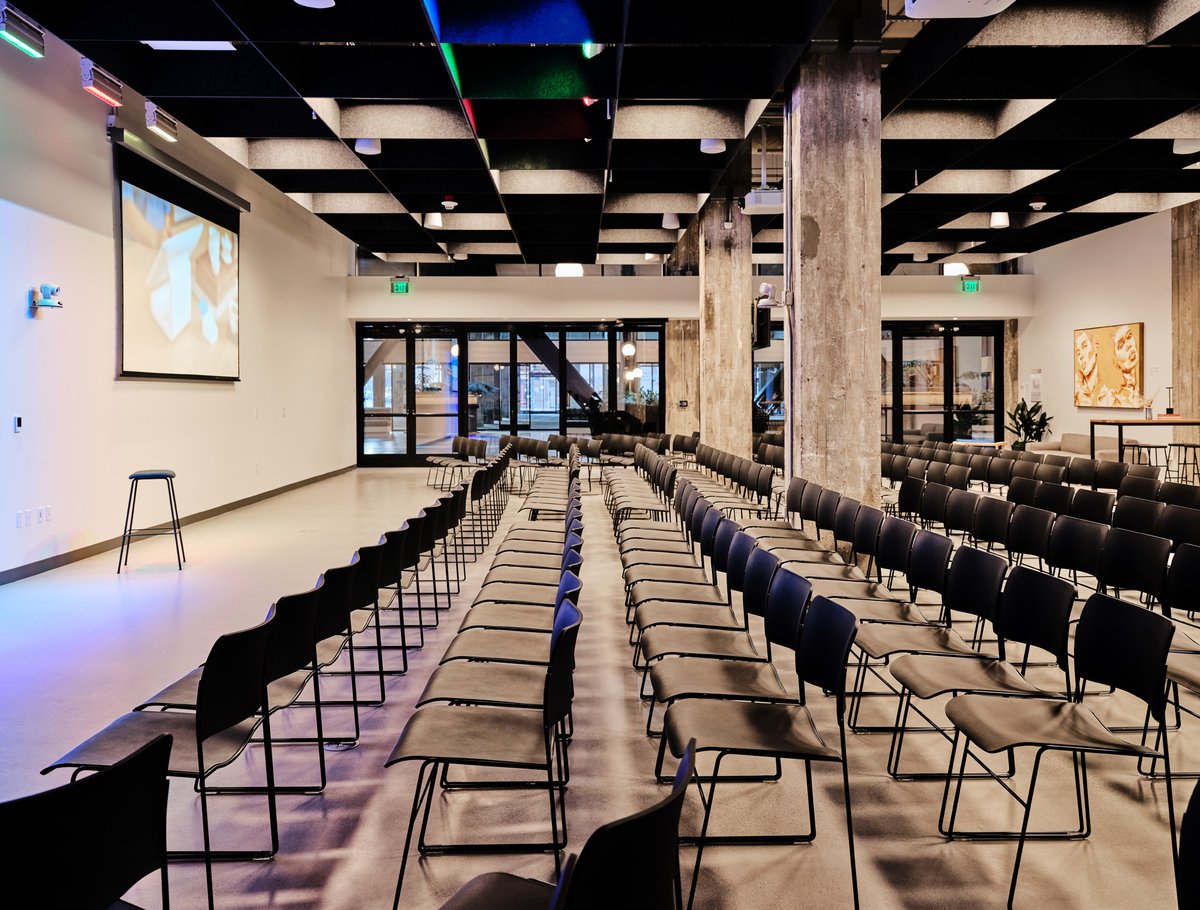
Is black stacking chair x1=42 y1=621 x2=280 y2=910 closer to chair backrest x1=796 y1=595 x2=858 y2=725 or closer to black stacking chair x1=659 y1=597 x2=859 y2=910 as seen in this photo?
black stacking chair x1=659 y1=597 x2=859 y2=910

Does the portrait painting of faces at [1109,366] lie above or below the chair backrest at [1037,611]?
above

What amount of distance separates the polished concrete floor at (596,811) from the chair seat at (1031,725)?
1.44 feet

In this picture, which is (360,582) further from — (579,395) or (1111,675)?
(579,395)

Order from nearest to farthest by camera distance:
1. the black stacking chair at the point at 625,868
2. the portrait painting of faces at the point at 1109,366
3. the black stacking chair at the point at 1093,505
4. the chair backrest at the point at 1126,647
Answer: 1. the black stacking chair at the point at 625,868
2. the chair backrest at the point at 1126,647
3. the black stacking chair at the point at 1093,505
4. the portrait painting of faces at the point at 1109,366

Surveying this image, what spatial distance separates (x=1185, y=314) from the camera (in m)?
13.4

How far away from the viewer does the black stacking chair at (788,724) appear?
2521mm

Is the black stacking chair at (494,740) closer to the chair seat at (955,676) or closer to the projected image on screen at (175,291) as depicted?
the chair seat at (955,676)

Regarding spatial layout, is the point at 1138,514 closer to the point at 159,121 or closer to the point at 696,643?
the point at 696,643

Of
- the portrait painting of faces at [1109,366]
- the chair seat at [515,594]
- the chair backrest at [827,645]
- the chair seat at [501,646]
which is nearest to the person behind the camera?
the chair backrest at [827,645]

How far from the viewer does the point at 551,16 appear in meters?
6.10

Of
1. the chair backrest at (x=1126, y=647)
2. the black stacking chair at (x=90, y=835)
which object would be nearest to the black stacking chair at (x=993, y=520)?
the chair backrest at (x=1126, y=647)

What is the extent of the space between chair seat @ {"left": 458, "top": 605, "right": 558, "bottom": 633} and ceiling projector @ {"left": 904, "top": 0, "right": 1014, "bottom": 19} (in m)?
4.06

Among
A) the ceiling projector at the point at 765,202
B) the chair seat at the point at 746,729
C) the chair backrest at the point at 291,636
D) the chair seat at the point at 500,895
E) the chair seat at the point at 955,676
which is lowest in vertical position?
the chair seat at the point at 500,895

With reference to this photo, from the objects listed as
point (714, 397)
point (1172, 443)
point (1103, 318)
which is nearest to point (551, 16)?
point (714, 397)
